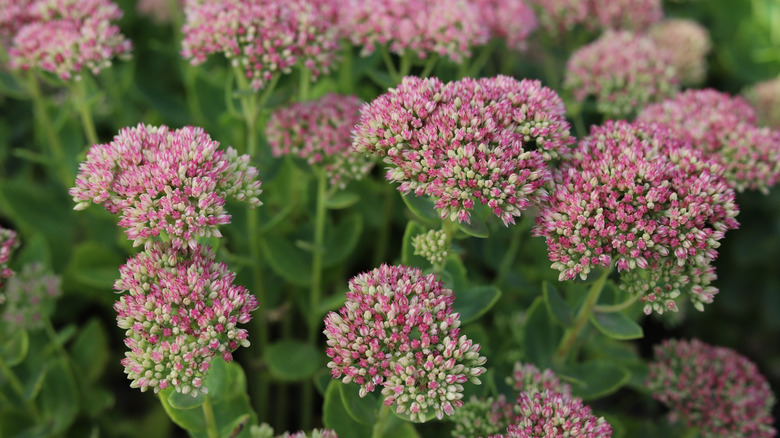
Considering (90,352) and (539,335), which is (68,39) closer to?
(90,352)

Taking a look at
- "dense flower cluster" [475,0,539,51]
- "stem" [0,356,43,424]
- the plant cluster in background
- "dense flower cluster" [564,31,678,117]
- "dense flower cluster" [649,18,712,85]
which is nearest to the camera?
the plant cluster in background

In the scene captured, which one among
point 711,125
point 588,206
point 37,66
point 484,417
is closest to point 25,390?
point 37,66

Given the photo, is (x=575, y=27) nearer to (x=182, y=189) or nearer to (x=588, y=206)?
(x=588, y=206)

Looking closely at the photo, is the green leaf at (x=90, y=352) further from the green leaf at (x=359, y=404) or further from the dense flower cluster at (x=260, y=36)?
the green leaf at (x=359, y=404)

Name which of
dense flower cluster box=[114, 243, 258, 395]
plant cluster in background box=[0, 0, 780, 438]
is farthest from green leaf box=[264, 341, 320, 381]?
dense flower cluster box=[114, 243, 258, 395]

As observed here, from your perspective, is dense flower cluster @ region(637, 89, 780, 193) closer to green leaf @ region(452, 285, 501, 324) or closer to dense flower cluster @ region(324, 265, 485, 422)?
green leaf @ region(452, 285, 501, 324)

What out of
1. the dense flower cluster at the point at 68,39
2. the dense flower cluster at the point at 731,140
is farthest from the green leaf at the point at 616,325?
the dense flower cluster at the point at 68,39

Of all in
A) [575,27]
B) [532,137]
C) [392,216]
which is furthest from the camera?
[575,27]
